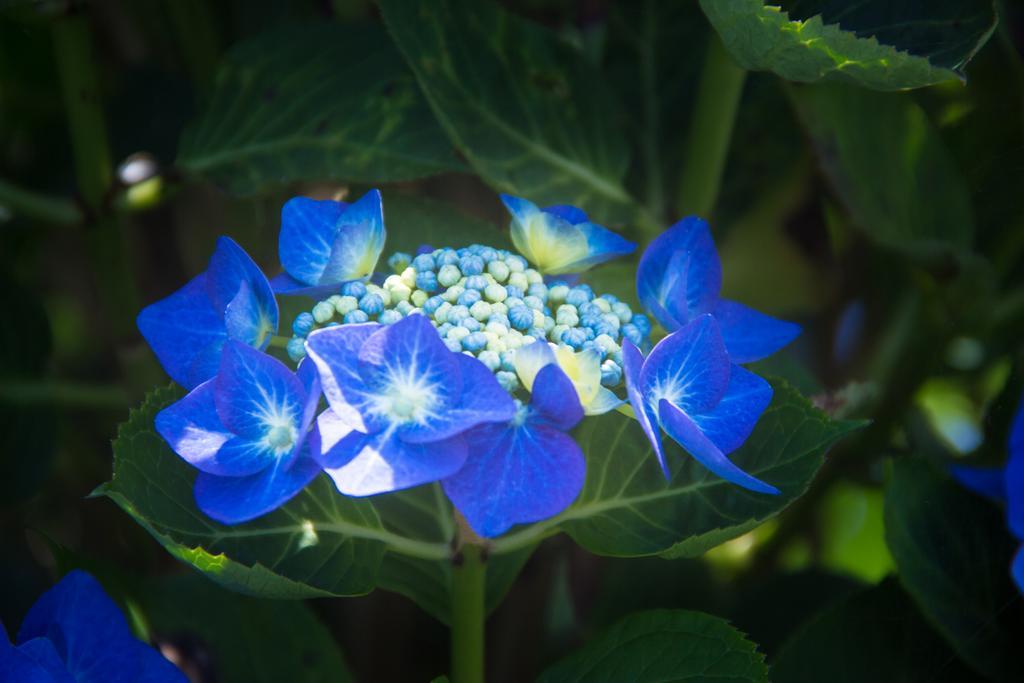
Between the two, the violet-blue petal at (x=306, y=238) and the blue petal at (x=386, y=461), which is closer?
the blue petal at (x=386, y=461)

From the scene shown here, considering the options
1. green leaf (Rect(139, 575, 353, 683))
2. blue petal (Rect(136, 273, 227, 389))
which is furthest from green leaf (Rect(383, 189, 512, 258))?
green leaf (Rect(139, 575, 353, 683))

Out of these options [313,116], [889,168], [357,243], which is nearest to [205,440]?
[357,243]

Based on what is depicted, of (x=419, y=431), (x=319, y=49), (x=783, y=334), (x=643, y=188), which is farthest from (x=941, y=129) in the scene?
(x=419, y=431)

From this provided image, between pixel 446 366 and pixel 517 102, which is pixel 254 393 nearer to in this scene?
pixel 446 366

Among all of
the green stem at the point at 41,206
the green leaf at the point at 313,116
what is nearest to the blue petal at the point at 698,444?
the green leaf at the point at 313,116

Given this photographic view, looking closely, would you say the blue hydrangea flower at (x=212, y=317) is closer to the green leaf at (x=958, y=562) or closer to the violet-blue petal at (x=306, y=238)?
the violet-blue petal at (x=306, y=238)

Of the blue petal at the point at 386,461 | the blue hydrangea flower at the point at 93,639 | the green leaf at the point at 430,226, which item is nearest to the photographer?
the blue petal at the point at 386,461

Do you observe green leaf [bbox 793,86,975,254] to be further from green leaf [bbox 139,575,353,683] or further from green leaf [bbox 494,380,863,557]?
green leaf [bbox 139,575,353,683]
